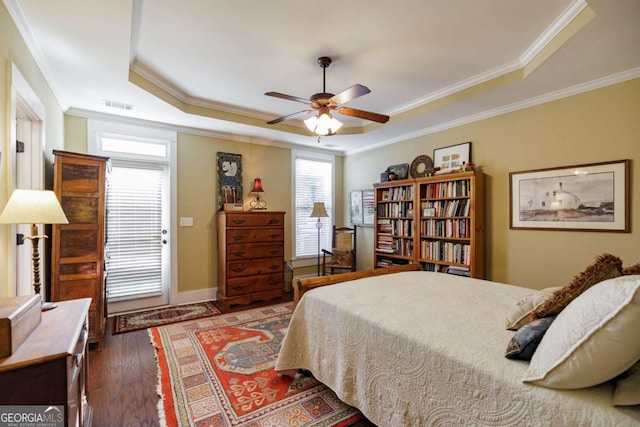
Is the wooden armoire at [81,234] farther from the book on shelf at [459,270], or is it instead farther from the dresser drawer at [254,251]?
the book on shelf at [459,270]

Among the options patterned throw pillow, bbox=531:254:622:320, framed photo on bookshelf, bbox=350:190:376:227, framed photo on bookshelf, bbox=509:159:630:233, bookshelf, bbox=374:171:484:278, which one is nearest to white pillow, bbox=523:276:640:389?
patterned throw pillow, bbox=531:254:622:320

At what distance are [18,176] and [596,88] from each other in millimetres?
4916

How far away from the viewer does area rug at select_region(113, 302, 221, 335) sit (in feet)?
10.7

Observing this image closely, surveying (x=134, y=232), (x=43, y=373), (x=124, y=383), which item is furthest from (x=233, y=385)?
(x=134, y=232)

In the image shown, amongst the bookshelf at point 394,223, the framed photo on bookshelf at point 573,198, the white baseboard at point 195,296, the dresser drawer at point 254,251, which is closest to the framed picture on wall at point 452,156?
the bookshelf at point 394,223

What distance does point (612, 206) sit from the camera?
256cm

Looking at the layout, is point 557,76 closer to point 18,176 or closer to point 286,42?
point 286,42

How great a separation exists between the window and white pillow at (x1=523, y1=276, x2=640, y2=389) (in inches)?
168

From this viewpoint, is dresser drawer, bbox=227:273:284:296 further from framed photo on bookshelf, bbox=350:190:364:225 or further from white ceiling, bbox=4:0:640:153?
white ceiling, bbox=4:0:640:153

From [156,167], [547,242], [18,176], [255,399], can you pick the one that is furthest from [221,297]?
[547,242]

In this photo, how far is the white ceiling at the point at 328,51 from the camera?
1.94 meters

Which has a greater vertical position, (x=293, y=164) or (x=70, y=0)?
(x=70, y=0)

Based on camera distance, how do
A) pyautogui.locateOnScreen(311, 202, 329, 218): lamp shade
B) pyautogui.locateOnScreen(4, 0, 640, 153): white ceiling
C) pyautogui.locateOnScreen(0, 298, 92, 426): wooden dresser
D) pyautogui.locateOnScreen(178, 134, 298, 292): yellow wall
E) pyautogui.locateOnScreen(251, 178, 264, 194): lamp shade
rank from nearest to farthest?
pyautogui.locateOnScreen(0, 298, 92, 426): wooden dresser, pyautogui.locateOnScreen(4, 0, 640, 153): white ceiling, pyautogui.locateOnScreen(178, 134, 298, 292): yellow wall, pyautogui.locateOnScreen(251, 178, 264, 194): lamp shade, pyautogui.locateOnScreen(311, 202, 329, 218): lamp shade

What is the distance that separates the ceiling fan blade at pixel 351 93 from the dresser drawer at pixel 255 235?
7.50 feet
